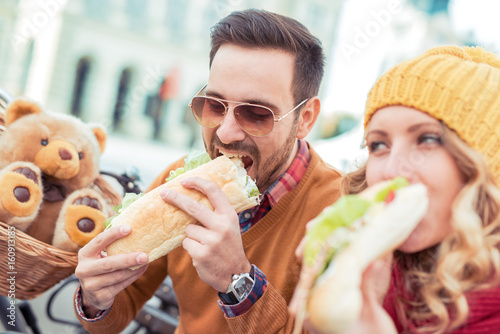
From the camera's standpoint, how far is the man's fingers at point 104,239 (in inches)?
70.4

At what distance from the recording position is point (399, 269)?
1456 millimetres

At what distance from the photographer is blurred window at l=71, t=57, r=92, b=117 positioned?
81.3ft

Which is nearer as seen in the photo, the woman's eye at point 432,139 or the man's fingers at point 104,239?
the woman's eye at point 432,139

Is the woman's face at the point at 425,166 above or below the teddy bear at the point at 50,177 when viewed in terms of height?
above

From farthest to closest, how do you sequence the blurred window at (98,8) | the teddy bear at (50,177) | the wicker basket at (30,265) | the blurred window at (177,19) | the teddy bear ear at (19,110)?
the blurred window at (177,19)
the blurred window at (98,8)
the teddy bear ear at (19,110)
the teddy bear at (50,177)
the wicker basket at (30,265)

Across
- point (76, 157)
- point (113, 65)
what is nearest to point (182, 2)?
point (113, 65)

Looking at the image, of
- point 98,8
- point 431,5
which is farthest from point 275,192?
point 98,8

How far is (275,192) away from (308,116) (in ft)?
1.65

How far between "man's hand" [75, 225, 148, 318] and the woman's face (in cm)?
102

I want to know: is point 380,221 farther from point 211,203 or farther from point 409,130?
point 211,203

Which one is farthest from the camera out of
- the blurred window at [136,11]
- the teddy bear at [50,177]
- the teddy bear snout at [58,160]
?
the blurred window at [136,11]

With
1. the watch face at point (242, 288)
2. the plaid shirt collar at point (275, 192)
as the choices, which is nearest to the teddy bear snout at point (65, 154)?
the plaid shirt collar at point (275, 192)

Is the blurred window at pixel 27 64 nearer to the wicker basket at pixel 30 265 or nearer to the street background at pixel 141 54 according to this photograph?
the street background at pixel 141 54

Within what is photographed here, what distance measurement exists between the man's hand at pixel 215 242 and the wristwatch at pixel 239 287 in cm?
2
